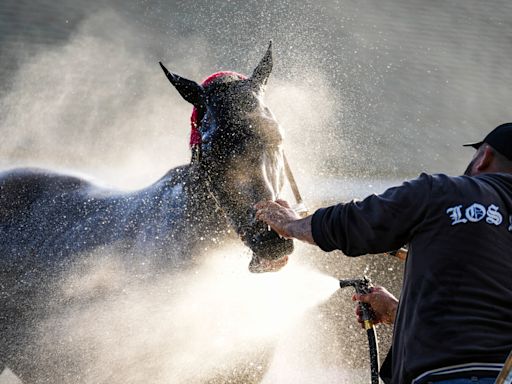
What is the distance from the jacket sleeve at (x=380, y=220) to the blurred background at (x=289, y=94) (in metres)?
3.30

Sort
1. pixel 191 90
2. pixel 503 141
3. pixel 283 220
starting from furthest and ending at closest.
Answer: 1. pixel 191 90
2. pixel 283 220
3. pixel 503 141

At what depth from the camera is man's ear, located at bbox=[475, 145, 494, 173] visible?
2041 millimetres

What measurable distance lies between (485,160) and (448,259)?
51 centimetres

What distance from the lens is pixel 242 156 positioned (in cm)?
256

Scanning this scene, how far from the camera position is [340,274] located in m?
6.02

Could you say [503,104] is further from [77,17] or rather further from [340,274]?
[77,17]

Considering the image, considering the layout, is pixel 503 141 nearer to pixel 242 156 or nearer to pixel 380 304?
pixel 380 304

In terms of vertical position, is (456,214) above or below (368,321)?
above

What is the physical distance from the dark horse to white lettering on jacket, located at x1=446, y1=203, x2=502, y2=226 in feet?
2.56

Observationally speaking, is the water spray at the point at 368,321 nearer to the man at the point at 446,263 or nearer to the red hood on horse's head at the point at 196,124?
the man at the point at 446,263

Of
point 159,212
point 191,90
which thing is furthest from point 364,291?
point 191,90

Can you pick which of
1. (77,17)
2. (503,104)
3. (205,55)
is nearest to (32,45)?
(77,17)

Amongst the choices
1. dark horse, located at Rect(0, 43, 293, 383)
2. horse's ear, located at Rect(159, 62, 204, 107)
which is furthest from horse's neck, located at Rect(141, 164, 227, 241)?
horse's ear, located at Rect(159, 62, 204, 107)

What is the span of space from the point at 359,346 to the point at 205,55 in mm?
5283
